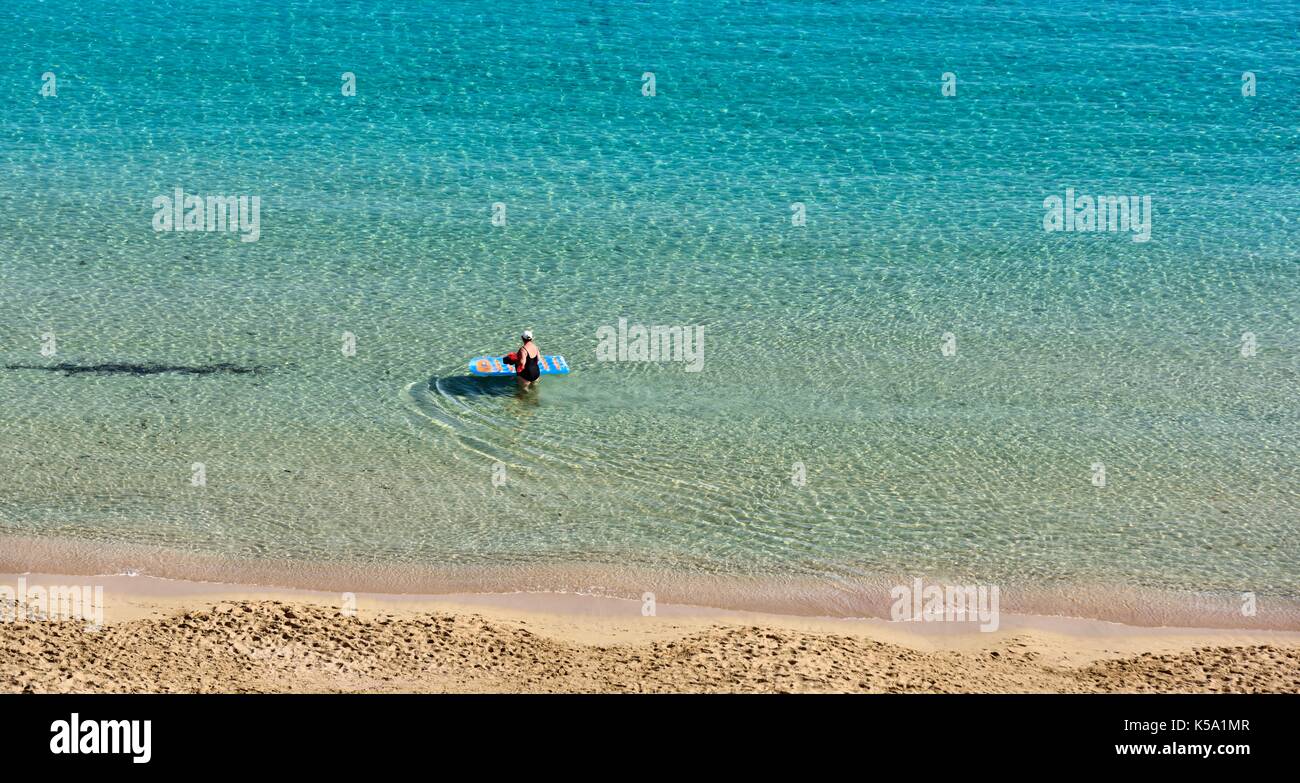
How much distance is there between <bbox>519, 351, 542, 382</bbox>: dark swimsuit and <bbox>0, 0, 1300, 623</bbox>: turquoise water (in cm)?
30

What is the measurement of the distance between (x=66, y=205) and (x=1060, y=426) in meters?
17.8

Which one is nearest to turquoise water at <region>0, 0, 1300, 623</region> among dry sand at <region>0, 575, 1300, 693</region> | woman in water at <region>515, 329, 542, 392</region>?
woman in water at <region>515, 329, 542, 392</region>

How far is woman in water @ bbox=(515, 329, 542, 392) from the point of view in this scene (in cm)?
1930

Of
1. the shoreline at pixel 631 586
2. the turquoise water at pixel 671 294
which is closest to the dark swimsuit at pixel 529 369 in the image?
the turquoise water at pixel 671 294

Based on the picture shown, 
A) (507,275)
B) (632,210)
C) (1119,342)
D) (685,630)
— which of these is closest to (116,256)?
(507,275)

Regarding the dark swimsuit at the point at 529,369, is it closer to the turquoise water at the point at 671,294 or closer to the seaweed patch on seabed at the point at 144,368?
the turquoise water at the point at 671,294

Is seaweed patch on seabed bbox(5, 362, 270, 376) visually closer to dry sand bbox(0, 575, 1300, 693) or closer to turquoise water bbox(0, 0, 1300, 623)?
turquoise water bbox(0, 0, 1300, 623)

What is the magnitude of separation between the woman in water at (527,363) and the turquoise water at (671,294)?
0.89 ft

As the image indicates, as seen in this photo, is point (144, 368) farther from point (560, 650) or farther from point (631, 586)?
point (560, 650)

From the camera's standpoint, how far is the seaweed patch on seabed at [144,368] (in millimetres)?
19578

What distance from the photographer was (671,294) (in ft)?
77.0

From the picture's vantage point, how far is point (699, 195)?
27469 millimetres

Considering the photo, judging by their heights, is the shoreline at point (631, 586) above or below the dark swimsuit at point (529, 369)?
below

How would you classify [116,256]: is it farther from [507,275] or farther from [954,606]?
[954,606]
